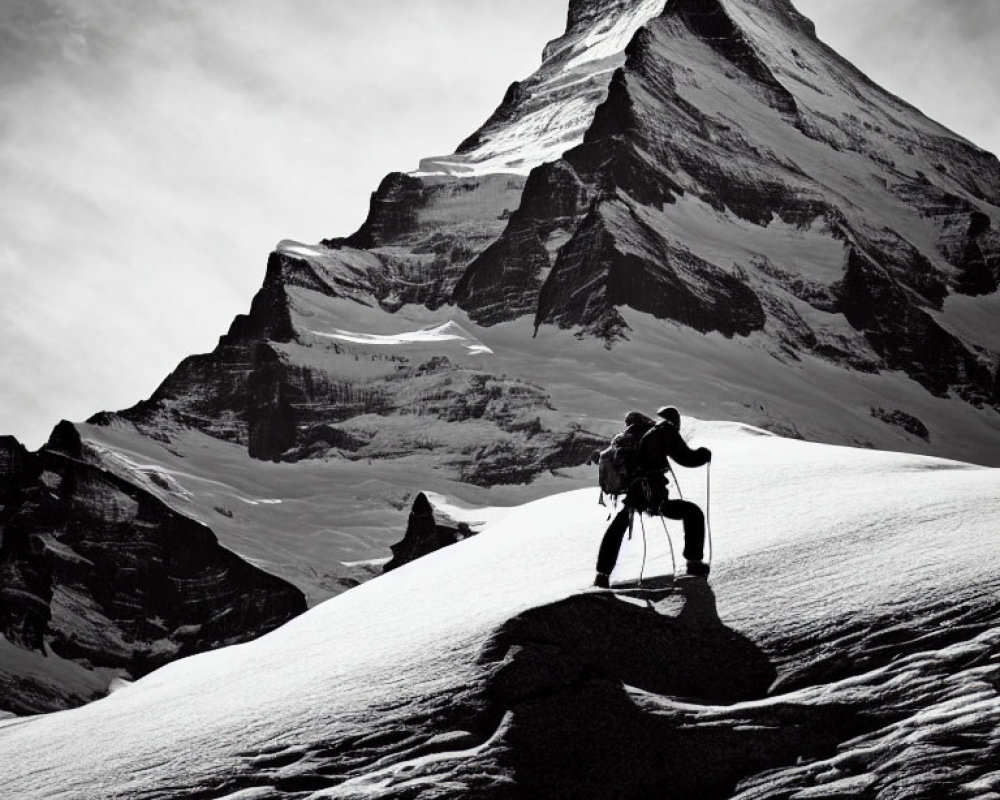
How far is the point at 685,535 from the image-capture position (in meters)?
18.8

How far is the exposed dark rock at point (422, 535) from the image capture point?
156 m

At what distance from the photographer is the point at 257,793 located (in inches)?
626

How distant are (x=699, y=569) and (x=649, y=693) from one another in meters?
2.36

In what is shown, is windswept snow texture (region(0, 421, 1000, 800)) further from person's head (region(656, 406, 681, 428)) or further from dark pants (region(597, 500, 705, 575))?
person's head (region(656, 406, 681, 428))

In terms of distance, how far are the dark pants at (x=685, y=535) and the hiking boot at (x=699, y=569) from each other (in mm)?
143

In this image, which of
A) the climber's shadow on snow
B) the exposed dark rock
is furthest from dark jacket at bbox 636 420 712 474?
the exposed dark rock

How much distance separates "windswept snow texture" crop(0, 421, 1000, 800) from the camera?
15008 millimetres

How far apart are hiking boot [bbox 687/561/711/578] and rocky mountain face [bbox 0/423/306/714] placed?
5566 inches

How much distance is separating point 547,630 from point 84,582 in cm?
17461

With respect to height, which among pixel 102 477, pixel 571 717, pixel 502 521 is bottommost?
pixel 571 717

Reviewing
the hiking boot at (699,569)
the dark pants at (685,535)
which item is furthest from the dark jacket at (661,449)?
the hiking boot at (699,569)

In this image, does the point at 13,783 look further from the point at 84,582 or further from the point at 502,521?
the point at 84,582

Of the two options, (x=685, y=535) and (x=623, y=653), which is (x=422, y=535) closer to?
(x=685, y=535)

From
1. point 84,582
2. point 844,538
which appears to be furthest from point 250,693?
point 84,582
